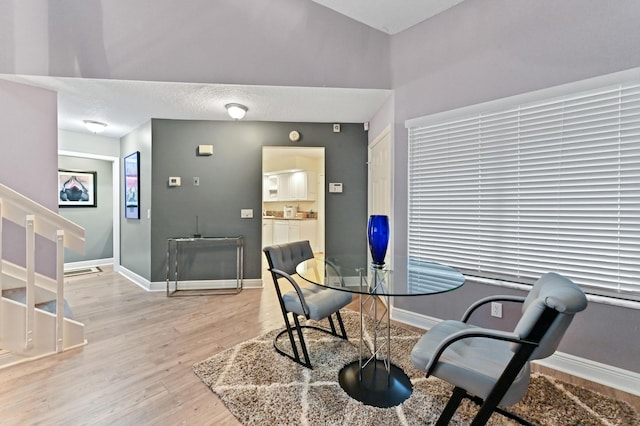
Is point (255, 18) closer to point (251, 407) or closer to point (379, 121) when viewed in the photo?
point (379, 121)

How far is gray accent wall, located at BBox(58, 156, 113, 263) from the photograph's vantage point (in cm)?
484

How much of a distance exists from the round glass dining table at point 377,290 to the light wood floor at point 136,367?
791 mm

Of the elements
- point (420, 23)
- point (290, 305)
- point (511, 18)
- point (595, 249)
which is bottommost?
point (290, 305)

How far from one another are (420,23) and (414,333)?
9.48ft

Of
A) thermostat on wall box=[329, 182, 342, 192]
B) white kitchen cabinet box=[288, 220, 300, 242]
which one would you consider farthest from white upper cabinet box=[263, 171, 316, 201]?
thermostat on wall box=[329, 182, 342, 192]

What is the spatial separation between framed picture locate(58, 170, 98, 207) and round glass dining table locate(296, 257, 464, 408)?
196 inches

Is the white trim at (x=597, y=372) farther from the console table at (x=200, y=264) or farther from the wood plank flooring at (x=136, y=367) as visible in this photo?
the console table at (x=200, y=264)

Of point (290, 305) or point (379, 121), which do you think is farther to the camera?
point (379, 121)

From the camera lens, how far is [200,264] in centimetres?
380

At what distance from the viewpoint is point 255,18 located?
8.80 ft

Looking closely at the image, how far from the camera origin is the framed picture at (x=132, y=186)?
399cm

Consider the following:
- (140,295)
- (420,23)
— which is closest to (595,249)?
(420,23)

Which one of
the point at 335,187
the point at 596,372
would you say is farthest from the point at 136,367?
the point at 596,372

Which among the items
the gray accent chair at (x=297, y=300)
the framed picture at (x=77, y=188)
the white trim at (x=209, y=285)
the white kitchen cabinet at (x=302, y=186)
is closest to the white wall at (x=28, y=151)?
the white trim at (x=209, y=285)
